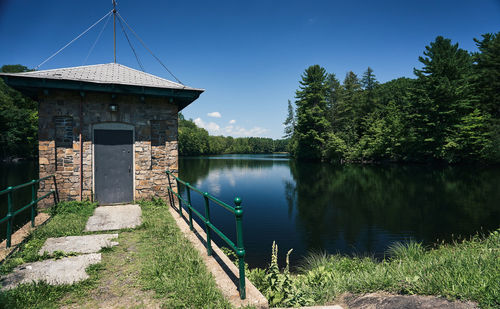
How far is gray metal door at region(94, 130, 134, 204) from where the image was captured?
7250 mm

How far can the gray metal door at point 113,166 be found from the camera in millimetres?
7250

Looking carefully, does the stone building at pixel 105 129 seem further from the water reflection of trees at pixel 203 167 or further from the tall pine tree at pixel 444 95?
the tall pine tree at pixel 444 95

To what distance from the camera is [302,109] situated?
4222 cm

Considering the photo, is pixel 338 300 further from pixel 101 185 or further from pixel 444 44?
pixel 444 44

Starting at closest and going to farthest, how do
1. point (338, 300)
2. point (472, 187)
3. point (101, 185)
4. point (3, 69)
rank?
1. point (338, 300)
2. point (101, 185)
3. point (472, 187)
4. point (3, 69)

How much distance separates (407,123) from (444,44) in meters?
9.84

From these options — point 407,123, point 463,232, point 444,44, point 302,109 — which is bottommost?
point 463,232

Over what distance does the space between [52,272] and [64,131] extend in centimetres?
488

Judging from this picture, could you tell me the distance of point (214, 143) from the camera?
9825cm

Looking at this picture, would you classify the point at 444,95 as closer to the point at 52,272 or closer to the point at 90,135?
the point at 90,135

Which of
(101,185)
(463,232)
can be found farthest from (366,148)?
(101,185)

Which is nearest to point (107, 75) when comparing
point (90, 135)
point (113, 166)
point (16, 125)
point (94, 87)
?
point (94, 87)

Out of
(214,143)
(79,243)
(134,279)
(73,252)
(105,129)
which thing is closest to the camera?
(134,279)

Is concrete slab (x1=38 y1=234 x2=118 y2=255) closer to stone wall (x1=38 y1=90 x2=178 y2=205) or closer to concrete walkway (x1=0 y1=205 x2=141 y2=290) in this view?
concrete walkway (x1=0 y1=205 x2=141 y2=290)
